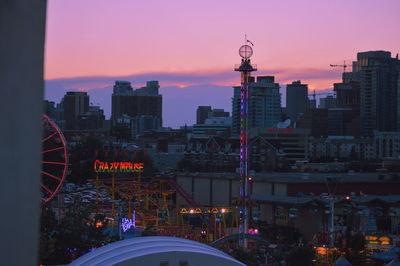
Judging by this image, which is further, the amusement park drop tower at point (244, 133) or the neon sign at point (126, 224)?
the neon sign at point (126, 224)

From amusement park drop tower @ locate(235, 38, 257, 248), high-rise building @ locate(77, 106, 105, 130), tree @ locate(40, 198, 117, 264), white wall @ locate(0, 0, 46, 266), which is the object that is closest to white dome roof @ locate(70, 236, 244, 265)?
tree @ locate(40, 198, 117, 264)

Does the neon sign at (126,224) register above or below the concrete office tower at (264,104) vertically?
below

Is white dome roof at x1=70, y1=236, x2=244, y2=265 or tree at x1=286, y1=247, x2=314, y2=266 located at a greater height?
white dome roof at x1=70, y1=236, x2=244, y2=265

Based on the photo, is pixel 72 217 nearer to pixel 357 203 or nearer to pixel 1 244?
pixel 357 203

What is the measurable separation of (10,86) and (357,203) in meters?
33.2

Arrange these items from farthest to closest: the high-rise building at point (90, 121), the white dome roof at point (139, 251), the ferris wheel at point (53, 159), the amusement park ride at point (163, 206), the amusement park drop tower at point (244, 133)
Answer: the high-rise building at point (90, 121), the amusement park drop tower at point (244, 133), the amusement park ride at point (163, 206), the ferris wheel at point (53, 159), the white dome roof at point (139, 251)

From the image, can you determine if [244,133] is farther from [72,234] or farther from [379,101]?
[379,101]

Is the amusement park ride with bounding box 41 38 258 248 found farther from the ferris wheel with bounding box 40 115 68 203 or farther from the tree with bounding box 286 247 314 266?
the tree with bounding box 286 247 314 266

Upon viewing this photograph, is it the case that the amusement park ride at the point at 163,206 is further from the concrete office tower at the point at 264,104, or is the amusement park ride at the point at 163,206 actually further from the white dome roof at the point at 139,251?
the concrete office tower at the point at 264,104

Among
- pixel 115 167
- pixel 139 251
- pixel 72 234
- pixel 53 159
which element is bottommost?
pixel 72 234

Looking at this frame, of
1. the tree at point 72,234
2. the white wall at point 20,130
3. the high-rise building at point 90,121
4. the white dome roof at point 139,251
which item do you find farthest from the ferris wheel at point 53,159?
the high-rise building at point 90,121

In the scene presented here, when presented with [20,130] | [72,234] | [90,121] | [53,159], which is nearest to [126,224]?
[53,159]

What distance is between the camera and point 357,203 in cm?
3319

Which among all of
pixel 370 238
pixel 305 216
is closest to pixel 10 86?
pixel 370 238
